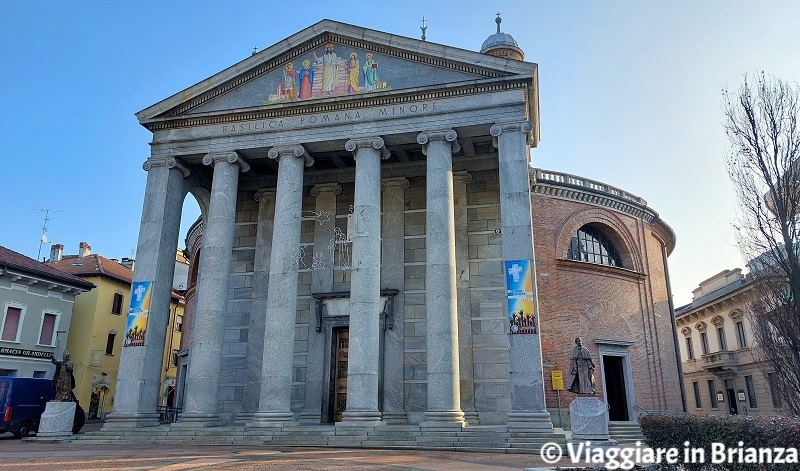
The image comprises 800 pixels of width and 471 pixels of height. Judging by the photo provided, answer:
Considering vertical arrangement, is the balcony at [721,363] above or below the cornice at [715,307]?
below

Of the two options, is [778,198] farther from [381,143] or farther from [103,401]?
[103,401]

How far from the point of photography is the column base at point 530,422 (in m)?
15.4

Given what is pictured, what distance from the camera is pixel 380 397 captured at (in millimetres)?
20125

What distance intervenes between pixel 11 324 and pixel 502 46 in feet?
96.9

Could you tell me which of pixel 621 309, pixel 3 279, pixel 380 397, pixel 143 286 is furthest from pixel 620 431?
pixel 3 279

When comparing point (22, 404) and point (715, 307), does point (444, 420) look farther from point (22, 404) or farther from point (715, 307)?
point (715, 307)

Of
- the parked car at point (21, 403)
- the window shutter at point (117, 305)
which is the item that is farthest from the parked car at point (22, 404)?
the window shutter at point (117, 305)

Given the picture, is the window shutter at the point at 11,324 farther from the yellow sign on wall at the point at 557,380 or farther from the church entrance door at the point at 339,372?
the yellow sign on wall at the point at 557,380

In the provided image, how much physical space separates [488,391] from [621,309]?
8843mm

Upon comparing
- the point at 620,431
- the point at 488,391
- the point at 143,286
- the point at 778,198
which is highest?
the point at 778,198

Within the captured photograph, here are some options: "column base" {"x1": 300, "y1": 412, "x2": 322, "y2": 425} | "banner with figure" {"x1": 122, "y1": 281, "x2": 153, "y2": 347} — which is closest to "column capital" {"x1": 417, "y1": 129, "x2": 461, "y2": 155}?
"column base" {"x1": 300, "y1": 412, "x2": 322, "y2": 425}

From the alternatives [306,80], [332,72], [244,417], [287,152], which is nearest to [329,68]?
[332,72]

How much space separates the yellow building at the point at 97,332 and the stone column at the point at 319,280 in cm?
1717

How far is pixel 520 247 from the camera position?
1716 cm
